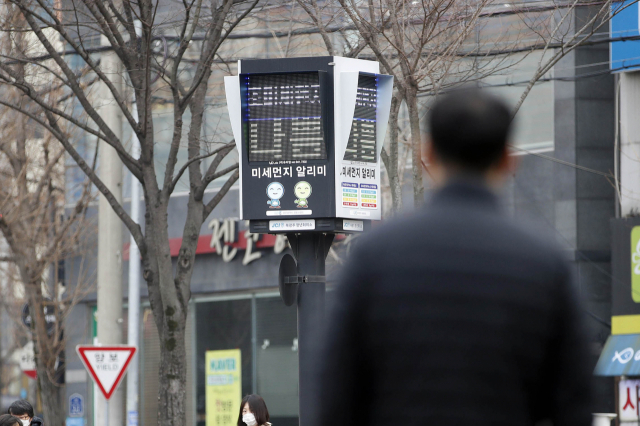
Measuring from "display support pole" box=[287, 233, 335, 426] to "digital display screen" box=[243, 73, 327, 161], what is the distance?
698 millimetres

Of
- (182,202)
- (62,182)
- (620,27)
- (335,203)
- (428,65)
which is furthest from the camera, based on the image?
(182,202)

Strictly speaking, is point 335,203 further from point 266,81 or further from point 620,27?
point 620,27

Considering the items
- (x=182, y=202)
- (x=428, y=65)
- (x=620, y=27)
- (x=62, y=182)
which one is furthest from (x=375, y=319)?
(x=182, y=202)

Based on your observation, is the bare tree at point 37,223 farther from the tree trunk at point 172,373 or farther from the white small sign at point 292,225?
the white small sign at point 292,225

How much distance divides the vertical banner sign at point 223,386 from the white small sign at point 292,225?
13.1m

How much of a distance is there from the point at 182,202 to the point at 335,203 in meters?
14.2

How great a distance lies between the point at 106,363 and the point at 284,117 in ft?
14.8

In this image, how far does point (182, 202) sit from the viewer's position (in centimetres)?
2255

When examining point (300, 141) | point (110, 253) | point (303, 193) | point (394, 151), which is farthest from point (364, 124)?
point (110, 253)

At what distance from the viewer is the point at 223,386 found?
21.8 metres

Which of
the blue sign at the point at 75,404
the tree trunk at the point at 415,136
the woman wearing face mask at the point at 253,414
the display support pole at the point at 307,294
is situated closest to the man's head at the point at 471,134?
the display support pole at the point at 307,294

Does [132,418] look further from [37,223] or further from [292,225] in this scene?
[292,225]

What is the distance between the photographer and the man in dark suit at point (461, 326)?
243 cm

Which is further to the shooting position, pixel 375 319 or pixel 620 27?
pixel 620 27
